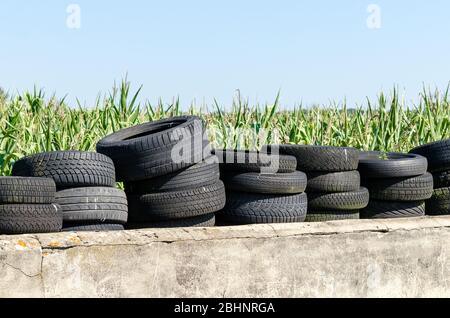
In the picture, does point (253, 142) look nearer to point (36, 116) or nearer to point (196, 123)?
point (36, 116)

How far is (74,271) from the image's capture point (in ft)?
17.1

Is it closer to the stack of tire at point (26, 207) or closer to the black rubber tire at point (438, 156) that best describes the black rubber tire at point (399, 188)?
the black rubber tire at point (438, 156)

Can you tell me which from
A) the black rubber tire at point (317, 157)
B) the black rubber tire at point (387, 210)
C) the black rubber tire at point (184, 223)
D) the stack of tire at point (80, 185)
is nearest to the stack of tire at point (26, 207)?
the stack of tire at point (80, 185)

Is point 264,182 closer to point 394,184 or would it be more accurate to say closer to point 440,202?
point 394,184

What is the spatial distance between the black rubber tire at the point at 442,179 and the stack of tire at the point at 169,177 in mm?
2377

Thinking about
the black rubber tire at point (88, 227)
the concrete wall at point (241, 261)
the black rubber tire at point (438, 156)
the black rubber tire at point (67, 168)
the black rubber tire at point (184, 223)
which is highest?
the black rubber tire at point (67, 168)

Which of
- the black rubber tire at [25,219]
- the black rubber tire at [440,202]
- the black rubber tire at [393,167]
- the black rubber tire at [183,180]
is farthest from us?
the black rubber tire at [440,202]

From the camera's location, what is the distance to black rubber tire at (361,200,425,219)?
7.26 metres

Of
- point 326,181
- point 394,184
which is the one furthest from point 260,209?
point 394,184

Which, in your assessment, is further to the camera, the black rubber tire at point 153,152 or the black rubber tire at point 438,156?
the black rubber tire at point 438,156

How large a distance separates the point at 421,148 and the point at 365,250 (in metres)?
1.93

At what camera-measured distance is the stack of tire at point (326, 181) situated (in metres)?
6.90

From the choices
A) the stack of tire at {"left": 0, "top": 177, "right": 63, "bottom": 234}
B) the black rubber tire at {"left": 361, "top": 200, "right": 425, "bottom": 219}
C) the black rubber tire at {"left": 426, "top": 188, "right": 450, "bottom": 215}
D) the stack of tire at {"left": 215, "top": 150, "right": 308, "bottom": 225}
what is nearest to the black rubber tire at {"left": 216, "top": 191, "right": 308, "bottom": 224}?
the stack of tire at {"left": 215, "top": 150, "right": 308, "bottom": 225}

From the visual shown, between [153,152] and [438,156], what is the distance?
2902 millimetres
